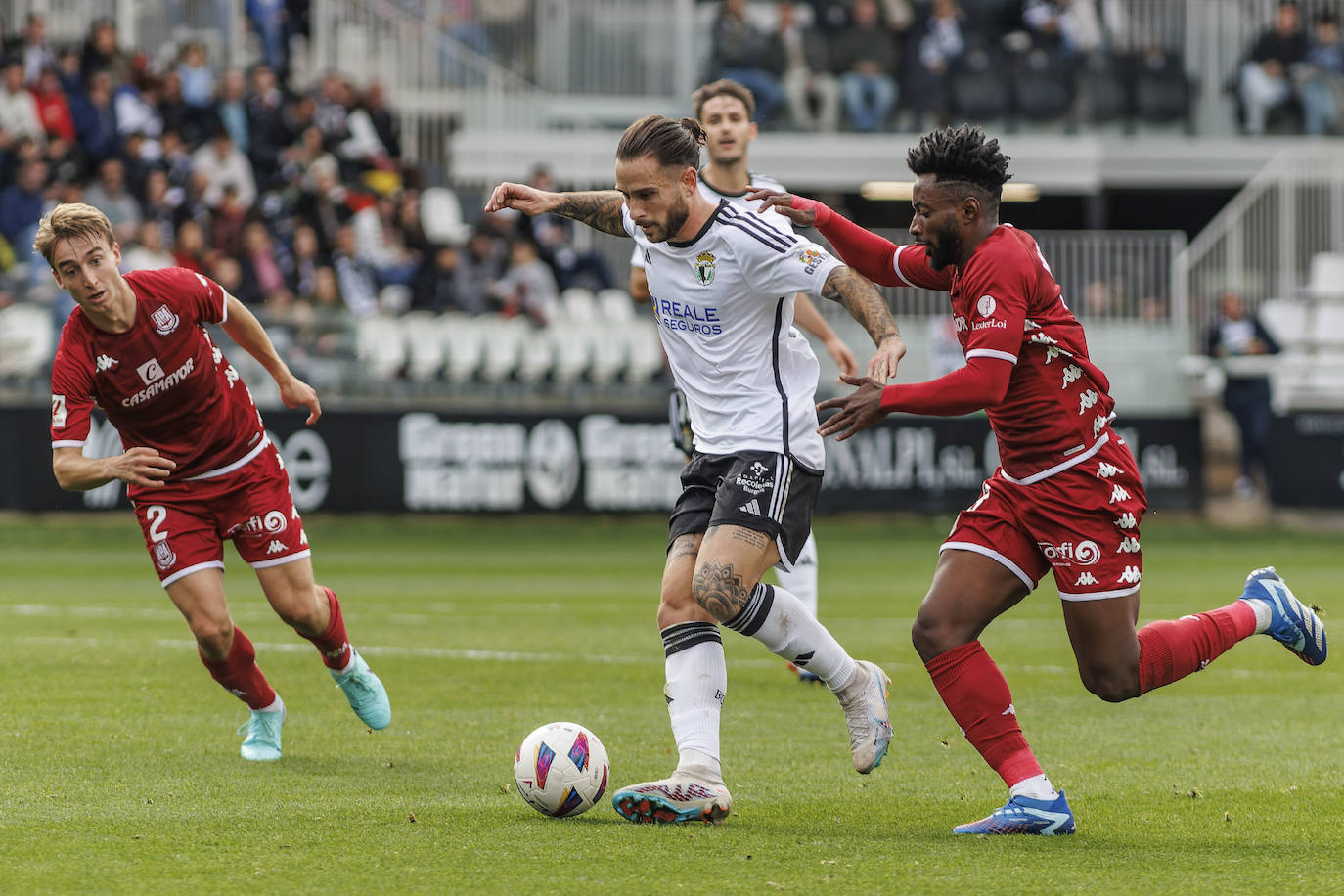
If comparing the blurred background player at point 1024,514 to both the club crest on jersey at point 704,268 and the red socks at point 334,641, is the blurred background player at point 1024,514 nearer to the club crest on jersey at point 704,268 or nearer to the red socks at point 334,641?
the club crest on jersey at point 704,268

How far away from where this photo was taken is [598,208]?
655 centimetres

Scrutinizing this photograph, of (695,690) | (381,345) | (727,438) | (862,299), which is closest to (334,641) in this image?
(695,690)

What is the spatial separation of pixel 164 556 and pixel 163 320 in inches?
35.8

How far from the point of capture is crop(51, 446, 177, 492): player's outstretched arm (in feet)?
20.2

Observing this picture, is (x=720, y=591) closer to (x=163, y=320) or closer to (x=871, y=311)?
(x=871, y=311)

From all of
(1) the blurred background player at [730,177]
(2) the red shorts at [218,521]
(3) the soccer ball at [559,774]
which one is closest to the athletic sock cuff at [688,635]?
(3) the soccer ball at [559,774]

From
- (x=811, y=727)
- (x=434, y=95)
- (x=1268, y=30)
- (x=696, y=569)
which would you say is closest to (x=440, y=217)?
(x=434, y=95)

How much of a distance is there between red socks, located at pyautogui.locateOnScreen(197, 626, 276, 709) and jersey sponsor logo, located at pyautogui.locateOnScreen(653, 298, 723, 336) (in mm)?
2130

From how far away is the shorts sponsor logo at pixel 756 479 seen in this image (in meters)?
5.95

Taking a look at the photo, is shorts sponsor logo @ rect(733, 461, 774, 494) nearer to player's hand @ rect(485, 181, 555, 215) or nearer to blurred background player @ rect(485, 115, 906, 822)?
blurred background player @ rect(485, 115, 906, 822)

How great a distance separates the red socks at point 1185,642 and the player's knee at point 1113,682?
3 centimetres

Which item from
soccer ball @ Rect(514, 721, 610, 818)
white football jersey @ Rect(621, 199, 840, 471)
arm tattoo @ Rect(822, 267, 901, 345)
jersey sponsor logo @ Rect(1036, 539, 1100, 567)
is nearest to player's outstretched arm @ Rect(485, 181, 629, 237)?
white football jersey @ Rect(621, 199, 840, 471)

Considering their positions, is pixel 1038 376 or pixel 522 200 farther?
pixel 522 200

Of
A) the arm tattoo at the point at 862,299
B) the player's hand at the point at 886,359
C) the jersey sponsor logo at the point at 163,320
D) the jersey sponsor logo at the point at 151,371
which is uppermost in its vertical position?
the arm tattoo at the point at 862,299
